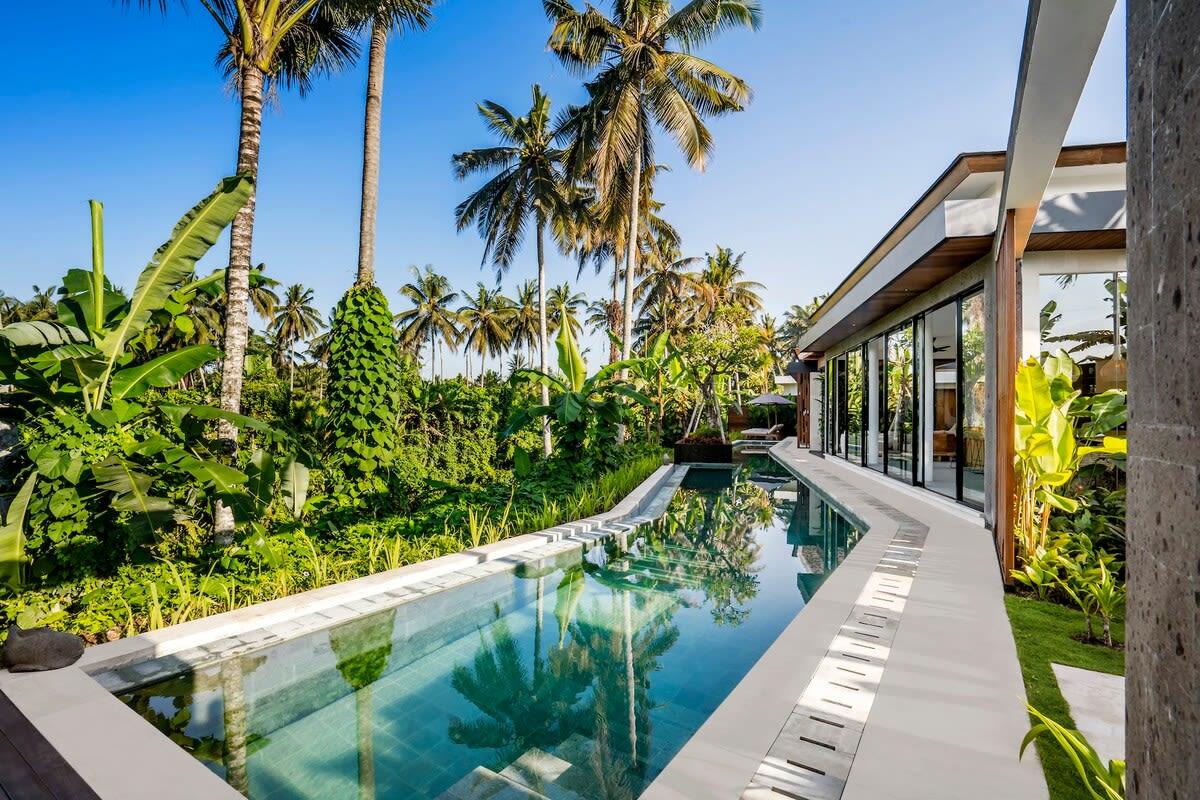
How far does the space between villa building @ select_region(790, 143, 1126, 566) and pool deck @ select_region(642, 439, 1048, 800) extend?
1634 millimetres

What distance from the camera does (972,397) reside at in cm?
826

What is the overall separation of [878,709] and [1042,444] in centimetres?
333

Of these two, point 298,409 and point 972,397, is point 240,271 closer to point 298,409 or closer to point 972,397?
point 298,409

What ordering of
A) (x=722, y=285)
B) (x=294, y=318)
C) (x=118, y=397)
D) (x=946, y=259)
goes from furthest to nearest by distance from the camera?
(x=294, y=318) < (x=722, y=285) < (x=946, y=259) < (x=118, y=397)

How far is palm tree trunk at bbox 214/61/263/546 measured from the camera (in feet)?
19.4

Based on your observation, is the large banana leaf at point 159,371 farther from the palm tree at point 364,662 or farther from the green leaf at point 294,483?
the palm tree at point 364,662

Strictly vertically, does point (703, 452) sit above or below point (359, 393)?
below

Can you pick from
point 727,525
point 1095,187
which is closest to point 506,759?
point 727,525

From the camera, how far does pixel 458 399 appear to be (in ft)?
41.2

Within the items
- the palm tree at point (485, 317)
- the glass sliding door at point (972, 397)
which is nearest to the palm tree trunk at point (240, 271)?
the glass sliding door at point (972, 397)

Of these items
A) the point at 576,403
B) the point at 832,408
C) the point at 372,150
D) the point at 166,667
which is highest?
the point at 372,150

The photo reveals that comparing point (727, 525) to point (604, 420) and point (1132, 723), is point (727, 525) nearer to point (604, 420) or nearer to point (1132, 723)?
point (604, 420)

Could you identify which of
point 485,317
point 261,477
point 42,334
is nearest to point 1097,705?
point 261,477

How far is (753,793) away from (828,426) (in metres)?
17.6
